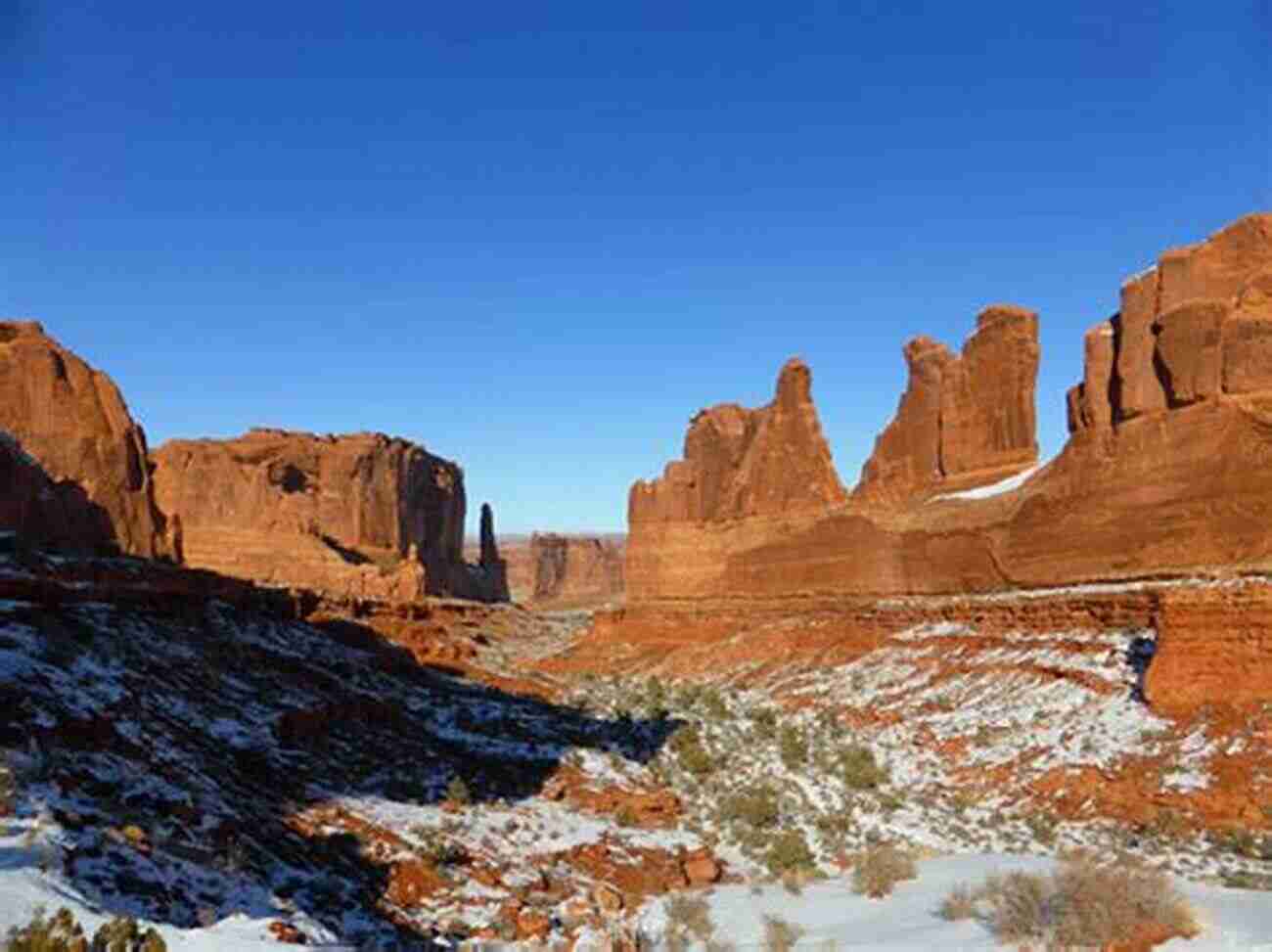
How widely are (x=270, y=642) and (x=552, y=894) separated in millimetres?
15305

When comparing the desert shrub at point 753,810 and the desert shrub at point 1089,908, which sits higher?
the desert shrub at point 1089,908

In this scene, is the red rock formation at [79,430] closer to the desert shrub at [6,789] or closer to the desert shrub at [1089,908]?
the desert shrub at [6,789]

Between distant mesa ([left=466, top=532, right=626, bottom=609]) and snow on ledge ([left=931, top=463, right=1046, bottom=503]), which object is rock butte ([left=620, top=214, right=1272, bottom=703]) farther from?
distant mesa ([left=466, top=532, right=626, bottom=609])

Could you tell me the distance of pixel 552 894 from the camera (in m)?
14.5

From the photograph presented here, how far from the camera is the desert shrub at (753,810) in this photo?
19.5 m

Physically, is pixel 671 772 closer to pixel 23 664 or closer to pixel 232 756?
pixel 232 756

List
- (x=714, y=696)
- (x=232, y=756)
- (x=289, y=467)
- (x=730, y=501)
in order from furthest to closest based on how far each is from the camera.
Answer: (x=289, y=467) < (x=730, y=501) < (x=714, y=696) < (x=232, y=756)

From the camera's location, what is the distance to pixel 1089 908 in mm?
9555

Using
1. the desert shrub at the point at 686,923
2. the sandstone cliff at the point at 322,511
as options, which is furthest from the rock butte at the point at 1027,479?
the sandstone cliff at the point at 322,511

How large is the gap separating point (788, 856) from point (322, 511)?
84.3 meters

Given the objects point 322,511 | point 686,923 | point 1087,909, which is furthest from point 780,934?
point 322,511

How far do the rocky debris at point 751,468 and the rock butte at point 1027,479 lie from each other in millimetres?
142

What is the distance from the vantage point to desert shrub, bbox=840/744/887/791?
23484 millimetres

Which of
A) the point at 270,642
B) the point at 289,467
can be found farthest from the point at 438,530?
the point at 270,642
